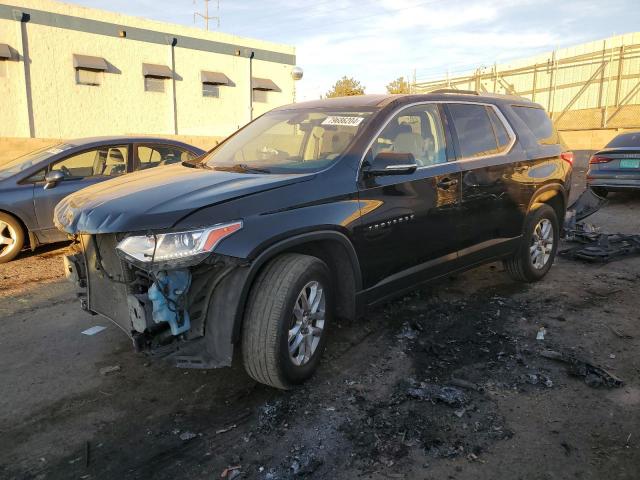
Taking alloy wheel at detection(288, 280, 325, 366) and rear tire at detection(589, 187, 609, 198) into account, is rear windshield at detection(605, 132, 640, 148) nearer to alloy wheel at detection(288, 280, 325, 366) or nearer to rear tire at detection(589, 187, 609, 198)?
rear tire at detection(589, 187, 609, 198)

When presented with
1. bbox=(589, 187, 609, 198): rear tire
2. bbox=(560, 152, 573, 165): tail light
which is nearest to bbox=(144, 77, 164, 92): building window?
bbox=(589, 187, 609, 198): rear tire

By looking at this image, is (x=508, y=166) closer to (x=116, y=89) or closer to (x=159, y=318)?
(x=159, y=318)

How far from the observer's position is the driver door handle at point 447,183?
3992mm

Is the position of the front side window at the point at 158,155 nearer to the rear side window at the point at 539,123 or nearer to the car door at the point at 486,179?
the car door at the point at 486,179

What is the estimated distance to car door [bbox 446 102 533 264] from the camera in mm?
4309

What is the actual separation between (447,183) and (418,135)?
45cm

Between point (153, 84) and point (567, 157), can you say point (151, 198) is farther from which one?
point (153, 84)

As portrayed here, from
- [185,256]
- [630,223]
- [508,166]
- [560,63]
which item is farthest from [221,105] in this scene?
[185,256]

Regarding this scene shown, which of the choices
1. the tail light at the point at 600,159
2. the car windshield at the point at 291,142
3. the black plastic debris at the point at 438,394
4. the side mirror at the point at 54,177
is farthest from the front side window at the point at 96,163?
the tail light at the point at 600,159

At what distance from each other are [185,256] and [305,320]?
0.93 metres

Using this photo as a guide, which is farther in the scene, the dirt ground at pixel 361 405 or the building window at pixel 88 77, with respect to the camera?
the building window at pixel 88 77

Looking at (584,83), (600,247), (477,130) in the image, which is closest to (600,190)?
(600,247)

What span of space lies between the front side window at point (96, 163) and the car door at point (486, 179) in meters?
4.54

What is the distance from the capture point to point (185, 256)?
8.80ft
